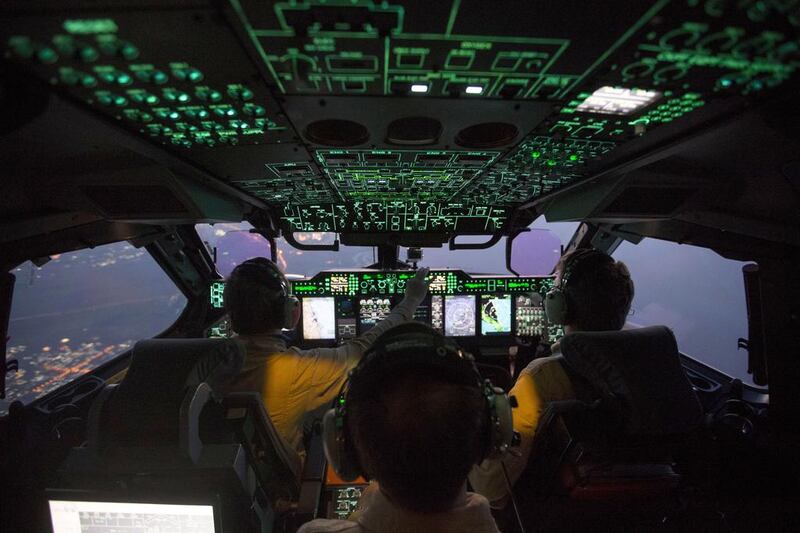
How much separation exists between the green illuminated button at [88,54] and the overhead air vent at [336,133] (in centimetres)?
70

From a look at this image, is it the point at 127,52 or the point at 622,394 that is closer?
the point at 127,52

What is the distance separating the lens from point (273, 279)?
1.70m

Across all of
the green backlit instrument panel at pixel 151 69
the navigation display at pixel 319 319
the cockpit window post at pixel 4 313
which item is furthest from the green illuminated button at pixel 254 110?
the navigation display at pixel 319 319

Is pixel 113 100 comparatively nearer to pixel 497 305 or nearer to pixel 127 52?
pixel 127 52

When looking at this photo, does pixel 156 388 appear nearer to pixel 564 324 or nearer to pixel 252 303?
pixel 252 303

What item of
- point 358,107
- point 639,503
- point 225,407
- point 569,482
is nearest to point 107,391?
point 225,407

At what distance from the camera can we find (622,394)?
123 centimetres

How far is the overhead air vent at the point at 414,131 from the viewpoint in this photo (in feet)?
4.86

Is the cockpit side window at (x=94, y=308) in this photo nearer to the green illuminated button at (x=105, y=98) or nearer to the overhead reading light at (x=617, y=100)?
the green illuminated button at (x=105, y=98)

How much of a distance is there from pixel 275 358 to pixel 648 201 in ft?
7.83

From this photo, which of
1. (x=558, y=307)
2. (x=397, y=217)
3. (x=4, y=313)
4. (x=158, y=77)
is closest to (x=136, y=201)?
(x=4, y=313)

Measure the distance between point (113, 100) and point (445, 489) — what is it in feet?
4.83

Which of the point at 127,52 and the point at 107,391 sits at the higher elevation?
the point at 127,52

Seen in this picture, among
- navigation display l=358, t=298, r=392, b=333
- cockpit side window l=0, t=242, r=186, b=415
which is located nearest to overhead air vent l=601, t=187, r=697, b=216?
navigation display l=358, t=298, r=392, b=333
